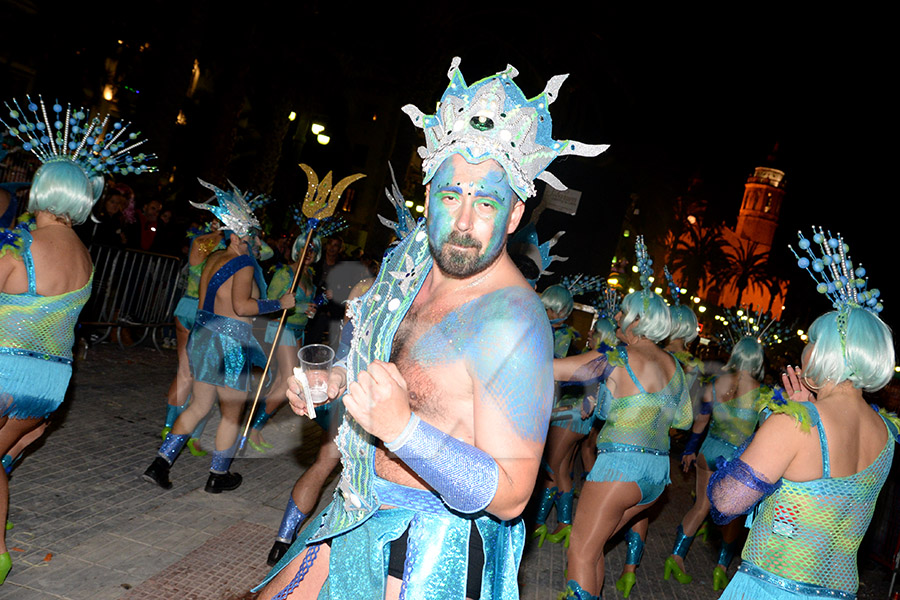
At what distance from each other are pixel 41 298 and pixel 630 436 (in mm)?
3692

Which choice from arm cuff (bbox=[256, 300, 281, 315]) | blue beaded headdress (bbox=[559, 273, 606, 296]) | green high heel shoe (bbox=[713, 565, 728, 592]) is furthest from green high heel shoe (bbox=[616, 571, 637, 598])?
arm cuff (bbox=[256, 300, 281, 315])

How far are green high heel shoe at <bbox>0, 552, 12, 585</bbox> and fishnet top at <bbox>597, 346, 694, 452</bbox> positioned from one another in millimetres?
3573

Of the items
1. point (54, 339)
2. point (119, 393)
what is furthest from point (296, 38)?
point (54, 339)

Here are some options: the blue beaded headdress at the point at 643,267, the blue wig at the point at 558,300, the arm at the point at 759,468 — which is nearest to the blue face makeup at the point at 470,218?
the arm at the point at 759,468

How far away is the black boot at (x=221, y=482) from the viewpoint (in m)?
5.43

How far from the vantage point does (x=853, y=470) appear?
2828mm

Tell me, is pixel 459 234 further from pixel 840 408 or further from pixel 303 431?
pixel 303 431

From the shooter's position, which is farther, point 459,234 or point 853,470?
point 853,470

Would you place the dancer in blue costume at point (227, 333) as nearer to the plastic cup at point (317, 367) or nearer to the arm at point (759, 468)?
the plastic cup at point (317, 367)

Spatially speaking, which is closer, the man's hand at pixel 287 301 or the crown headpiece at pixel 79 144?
the crown headpiece at pixel 79 144

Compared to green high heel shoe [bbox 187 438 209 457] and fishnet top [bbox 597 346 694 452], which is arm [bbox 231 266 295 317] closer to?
green high heel shoe [bbox 187 438 209 457]

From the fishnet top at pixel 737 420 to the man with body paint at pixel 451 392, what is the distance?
485 cm

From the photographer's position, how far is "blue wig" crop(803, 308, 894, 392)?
9.26 feet

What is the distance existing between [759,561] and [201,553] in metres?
3.32
